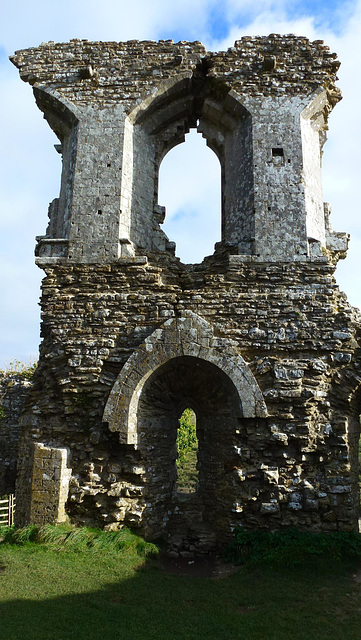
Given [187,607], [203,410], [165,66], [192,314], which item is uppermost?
[165,66]

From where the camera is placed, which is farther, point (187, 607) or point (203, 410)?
point (203, 410)

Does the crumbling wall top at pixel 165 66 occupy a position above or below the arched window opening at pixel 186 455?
above

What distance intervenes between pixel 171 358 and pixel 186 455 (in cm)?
1027

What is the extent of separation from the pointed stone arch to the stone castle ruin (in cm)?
3

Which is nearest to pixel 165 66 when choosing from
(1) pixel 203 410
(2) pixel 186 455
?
(1) pixel 203 410

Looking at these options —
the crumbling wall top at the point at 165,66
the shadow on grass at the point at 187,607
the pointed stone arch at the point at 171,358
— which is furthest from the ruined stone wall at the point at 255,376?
the crumbling wall top at the point at 165,66

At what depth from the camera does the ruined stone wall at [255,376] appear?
23.3ft

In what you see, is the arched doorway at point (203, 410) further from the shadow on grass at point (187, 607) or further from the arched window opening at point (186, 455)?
the arched window opening at point (186, 455)

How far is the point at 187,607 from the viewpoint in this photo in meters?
5.37

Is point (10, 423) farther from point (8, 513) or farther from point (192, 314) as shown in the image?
point (192, 314)

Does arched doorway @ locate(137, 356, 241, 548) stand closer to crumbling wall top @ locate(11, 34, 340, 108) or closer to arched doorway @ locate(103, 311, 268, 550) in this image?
arched doorway @ locate(103, 311, 268, 550)

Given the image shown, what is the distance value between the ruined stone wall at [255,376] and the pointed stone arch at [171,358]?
21 cm

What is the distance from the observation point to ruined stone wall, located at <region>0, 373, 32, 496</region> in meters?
12.7

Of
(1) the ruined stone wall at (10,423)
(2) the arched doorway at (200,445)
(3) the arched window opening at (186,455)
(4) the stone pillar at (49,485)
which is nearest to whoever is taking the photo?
(4) the stone pillar at (49,485)
